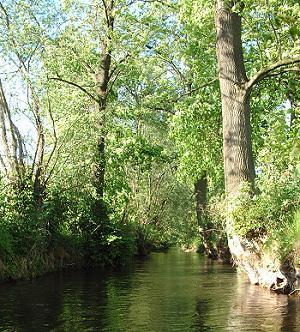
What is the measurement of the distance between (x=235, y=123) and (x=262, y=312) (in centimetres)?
734

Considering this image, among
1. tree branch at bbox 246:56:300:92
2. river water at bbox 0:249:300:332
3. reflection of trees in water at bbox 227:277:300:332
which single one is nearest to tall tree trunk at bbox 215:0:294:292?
tree branch at bbox 246:56:300:92

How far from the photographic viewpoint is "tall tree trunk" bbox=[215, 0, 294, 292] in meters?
16.5

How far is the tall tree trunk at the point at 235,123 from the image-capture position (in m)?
16.5

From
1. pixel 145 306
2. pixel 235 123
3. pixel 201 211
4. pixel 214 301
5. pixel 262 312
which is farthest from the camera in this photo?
pixel 201 211

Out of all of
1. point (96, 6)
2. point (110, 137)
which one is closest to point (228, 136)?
point (110, 137)

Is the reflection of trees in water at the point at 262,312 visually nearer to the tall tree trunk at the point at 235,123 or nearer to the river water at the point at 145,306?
the river water at the point at 145,306

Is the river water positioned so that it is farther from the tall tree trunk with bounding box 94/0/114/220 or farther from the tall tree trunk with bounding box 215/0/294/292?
the tall tree trunk with bounding box 94/0/114/220

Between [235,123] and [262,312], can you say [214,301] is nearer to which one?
[262,312]

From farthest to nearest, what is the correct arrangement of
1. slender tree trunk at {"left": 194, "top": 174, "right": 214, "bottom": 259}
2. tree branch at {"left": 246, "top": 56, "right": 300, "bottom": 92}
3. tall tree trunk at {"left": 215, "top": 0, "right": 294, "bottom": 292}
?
slender tree trunk at {"left": 194, "top": 174, "right": 214, "bottom": 259} < tall tree trunk at {"left": 215, "top": 0, "right": 294, "bottom": 292} < tree branch at {"left": 246, "top": 56, "right": 300, "bottom": 92}

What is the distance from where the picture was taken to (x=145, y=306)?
12984 mm

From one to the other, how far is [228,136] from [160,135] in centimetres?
1987

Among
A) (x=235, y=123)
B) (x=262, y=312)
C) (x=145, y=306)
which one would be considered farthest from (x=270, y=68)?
(x=145, y=306)

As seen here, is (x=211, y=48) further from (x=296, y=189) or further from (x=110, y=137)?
(x=296, y=189)

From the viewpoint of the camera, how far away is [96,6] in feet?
89.0
